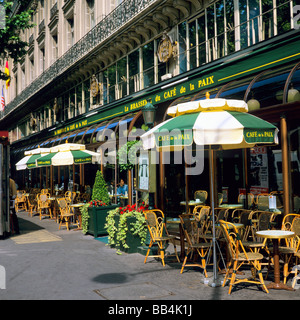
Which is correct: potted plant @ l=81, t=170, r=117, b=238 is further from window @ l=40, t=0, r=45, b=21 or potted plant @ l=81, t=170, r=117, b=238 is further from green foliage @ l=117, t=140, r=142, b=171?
window @ l=40, t=0, r=45, b=21

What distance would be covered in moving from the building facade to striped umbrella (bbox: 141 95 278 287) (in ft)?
7.10

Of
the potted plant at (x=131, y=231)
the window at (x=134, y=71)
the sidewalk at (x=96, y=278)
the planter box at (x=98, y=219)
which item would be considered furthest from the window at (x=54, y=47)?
the potted plant at (x=131, y=231)

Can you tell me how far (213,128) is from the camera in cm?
609

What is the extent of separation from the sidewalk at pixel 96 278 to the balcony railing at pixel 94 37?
9.60 metres

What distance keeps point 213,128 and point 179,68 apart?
8.51 metres

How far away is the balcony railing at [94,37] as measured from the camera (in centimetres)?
1661

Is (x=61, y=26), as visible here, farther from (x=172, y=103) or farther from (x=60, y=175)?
(x=172, y=103)

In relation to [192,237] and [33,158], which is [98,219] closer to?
[192,237]

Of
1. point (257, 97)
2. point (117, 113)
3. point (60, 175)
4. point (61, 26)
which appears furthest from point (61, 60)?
point (257, 97)

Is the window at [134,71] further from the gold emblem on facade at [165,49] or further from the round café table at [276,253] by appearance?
the round café table at [276,253]

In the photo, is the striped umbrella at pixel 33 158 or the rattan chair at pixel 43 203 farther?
the striped umbrella at pixel 33 158

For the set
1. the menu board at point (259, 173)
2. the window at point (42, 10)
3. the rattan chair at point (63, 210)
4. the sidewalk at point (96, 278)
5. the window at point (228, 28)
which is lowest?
the sidewalk at point (96, 278)

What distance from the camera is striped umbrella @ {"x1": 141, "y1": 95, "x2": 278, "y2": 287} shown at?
6.11m

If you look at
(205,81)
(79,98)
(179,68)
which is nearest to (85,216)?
(205,81)
